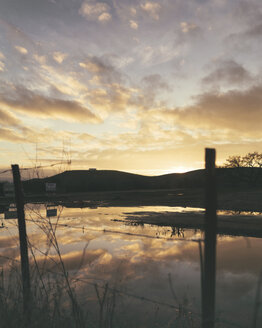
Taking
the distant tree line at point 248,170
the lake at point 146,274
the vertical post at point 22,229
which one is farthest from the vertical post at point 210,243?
the distant tree line at point 248,170

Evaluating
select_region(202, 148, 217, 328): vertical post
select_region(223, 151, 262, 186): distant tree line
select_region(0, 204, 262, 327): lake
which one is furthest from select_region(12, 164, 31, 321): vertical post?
select_region(223, 151, 262, 186): distant tree line

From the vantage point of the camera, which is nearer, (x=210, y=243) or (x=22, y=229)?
(x=210, y=243)

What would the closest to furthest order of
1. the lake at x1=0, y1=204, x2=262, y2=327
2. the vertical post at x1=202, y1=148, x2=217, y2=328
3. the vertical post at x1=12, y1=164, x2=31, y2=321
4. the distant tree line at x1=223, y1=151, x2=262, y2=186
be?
the vertical post at x1=202, y1=148, x2=217, y2=328 < the lake at x1=0, y1=204, x2=262, y2=327 < the vertical post at x1=12, y1=164, x2=31, y2=321 < the distant tree line at x1=223, y1=151, x2=262, y2=186

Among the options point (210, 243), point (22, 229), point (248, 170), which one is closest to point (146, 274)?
point (22, 229)

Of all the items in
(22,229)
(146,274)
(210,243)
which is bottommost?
(146,274)

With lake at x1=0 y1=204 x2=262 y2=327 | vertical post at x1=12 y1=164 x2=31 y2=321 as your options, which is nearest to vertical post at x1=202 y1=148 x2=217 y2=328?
lake at x1=0 y1=204 x2=262 y2=327

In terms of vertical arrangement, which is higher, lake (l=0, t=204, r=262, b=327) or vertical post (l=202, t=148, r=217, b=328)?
vertical post (l=202, t=148, r=217, b=328)

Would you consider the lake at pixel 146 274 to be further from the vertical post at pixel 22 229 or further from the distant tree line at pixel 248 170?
the distant tree line at pixel 248 170

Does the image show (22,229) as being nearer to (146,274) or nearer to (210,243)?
(146,274)

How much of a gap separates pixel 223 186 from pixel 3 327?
205 feet

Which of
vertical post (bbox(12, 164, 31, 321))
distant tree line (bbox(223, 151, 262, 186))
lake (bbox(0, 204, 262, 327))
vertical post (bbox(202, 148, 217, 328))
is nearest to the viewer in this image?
vertical post (bbox(202, 148, 217, 328))

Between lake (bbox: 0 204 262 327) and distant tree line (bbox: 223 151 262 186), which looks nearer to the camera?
lake (bbox: 0 204 262 327)

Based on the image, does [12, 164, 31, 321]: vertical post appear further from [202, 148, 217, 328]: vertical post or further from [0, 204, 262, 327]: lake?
[202, 148, 217, 328]: vertical post

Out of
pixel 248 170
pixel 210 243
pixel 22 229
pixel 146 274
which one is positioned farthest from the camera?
pixel 248 170
